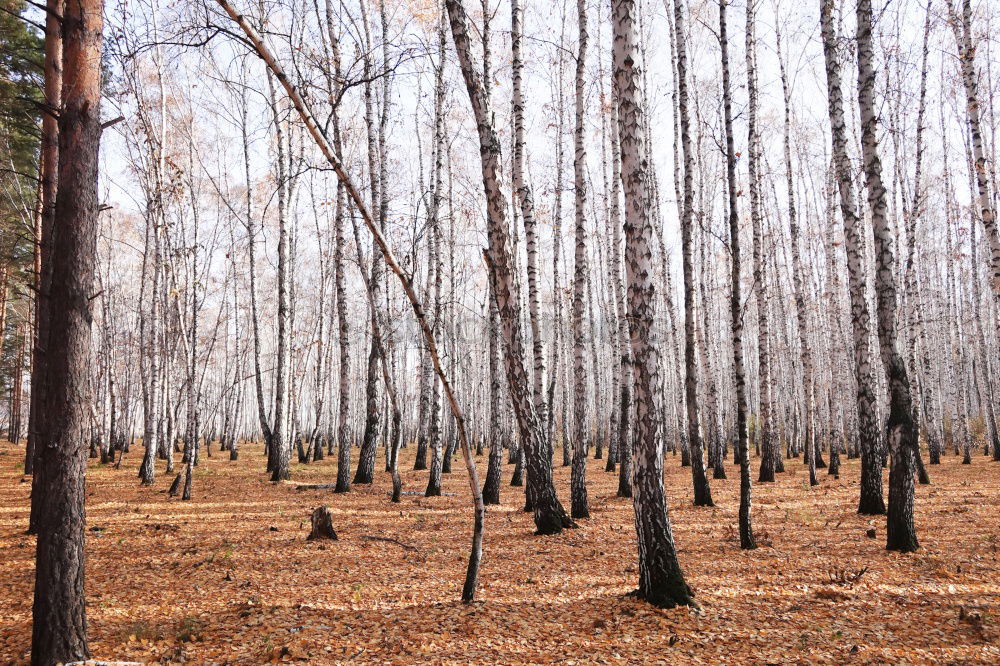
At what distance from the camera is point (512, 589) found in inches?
217

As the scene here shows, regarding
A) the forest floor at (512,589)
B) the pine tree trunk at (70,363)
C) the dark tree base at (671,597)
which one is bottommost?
the forest floor at (512,589)

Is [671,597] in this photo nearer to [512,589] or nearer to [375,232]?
[512,589]

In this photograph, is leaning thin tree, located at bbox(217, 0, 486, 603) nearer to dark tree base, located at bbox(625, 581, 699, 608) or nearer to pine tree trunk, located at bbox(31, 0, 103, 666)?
pine tree trunk, located at bbox(31, 0, 103, 666)

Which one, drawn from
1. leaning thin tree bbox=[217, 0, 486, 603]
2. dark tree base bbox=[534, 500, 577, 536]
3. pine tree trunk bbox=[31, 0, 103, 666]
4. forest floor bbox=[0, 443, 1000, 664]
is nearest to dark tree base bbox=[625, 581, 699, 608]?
forest floor bbox=[0, 443, 1000, 664]

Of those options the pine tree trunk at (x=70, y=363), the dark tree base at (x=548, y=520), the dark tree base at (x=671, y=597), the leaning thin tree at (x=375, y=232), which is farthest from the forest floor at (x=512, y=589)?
the leaning thin tree at (x=375, y=232)

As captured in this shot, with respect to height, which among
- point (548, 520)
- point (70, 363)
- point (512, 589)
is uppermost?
point (70, 363)

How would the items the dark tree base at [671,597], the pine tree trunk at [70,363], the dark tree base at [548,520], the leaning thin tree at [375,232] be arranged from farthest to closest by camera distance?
the dark tree base at [548,520] < the dark tree base at [671,597] < the pine tree trunk at [70,363] < the leaning thin tree at [375,232]

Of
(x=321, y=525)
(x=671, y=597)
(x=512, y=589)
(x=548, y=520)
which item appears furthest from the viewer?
(x=548, y=520)

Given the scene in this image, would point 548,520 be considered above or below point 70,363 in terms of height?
below

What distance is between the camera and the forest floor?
4055mm

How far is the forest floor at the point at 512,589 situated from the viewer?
4055 mm

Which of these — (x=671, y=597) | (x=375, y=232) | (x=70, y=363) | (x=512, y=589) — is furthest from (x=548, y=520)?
(x=70, y=363)

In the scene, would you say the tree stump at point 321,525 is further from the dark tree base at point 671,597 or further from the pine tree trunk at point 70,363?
the dark tree base at point 671,597

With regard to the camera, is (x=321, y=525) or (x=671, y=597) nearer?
(x=671, y=597)
